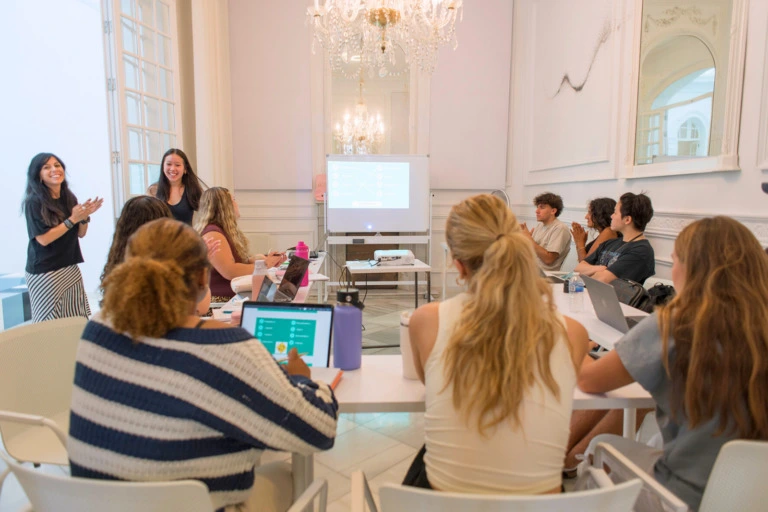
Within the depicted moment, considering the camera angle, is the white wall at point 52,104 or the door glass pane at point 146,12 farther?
the white wall at point 52,104

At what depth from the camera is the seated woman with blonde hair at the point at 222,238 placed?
Answer: 101 inches

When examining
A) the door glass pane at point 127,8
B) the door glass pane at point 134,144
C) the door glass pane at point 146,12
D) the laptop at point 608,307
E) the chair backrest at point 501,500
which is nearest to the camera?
the chair backrest at point 501,500

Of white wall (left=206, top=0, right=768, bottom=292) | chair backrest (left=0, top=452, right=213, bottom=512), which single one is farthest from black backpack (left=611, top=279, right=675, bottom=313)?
white wall (left=206, top=0, right=768, bottom=292)

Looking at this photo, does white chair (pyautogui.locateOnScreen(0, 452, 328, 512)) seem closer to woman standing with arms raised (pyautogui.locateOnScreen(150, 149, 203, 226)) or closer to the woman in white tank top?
the woman in white tank top

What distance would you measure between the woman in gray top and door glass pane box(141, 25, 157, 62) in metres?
4.41

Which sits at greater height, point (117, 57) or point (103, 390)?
point (117, 57)

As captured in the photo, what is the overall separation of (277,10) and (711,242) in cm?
569

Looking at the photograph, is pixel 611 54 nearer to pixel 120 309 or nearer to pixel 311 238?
pixel 311 238

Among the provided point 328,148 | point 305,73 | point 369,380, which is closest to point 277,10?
point 305,73

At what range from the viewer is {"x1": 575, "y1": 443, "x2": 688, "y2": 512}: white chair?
38.8 inches

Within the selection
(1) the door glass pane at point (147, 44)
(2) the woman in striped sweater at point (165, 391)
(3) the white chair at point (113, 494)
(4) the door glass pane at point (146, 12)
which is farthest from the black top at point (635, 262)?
(4) the door glass pane at point (146, 12)

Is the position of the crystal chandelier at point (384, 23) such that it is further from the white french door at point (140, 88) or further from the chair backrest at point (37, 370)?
the chair backrest at point (37, 370)

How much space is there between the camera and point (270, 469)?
4.26 ft

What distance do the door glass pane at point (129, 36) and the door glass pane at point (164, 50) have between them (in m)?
0.40
